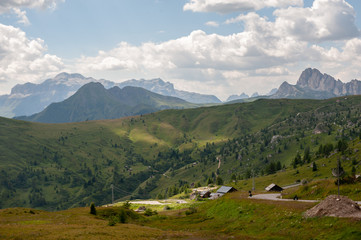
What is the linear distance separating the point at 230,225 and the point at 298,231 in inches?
781

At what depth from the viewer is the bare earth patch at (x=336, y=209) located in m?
48.8

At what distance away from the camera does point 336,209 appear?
50469 mm

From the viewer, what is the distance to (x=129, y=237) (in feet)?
174

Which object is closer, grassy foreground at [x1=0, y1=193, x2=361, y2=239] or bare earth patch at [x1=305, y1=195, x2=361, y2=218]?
grassy foreground at [x1=0, y1=193, x2=361, y2=239]

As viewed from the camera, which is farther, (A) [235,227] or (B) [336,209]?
(A) [235,227]

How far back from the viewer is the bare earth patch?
1922 inches

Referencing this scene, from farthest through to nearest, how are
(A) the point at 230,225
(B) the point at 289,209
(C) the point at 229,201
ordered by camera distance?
(C) the point at 229,201
(A) the point at 230,225
(B) the point at 289,209

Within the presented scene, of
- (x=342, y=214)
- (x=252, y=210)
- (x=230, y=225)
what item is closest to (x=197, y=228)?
(x=230, y=225)

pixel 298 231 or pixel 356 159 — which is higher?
Result: pixel 298 231

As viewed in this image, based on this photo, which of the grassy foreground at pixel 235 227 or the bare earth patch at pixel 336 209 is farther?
the bare earth patch at pixel 336 209

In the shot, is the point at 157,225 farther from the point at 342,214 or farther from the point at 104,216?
the point at 342,214

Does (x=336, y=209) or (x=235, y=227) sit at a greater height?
(x=336, y=209)

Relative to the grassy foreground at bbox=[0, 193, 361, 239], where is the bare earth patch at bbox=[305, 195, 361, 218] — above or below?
above

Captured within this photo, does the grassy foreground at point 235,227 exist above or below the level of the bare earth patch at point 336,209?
below
